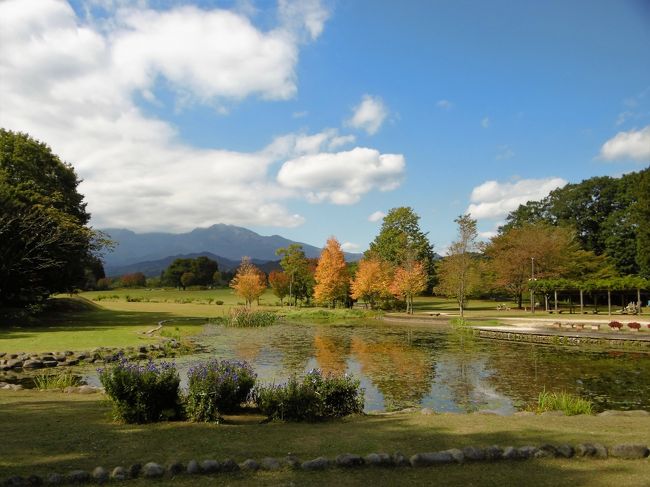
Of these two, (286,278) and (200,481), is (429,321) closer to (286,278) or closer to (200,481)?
(286,278)

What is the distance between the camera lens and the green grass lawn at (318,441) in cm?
620

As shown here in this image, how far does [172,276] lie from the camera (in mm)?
138000

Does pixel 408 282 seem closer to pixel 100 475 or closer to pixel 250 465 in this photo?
pixel 250 465

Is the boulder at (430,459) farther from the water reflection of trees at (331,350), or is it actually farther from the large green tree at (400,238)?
the large green tree at (400,238)

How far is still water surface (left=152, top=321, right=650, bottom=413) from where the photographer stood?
607 inches

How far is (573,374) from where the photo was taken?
19609mm

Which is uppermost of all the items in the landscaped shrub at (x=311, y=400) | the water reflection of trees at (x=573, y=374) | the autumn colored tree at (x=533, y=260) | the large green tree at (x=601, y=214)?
the large green tree at (x=601, y=214)

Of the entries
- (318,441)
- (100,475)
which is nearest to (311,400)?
(318,441)

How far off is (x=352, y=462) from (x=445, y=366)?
51.7ft

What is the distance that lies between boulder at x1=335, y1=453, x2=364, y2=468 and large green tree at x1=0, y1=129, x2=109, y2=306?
33.7 m

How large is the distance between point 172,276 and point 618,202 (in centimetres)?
11332

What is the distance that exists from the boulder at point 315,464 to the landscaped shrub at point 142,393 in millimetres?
4060

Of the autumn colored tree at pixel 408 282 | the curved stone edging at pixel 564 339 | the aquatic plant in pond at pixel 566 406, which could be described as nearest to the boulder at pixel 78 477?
the aquatic plant in pond at pixel 566 406

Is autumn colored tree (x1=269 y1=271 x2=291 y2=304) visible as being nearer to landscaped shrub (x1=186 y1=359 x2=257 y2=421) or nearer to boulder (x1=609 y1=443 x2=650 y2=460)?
landscaped shrub (x1=186 y1=359 x2=257 y2=421)
